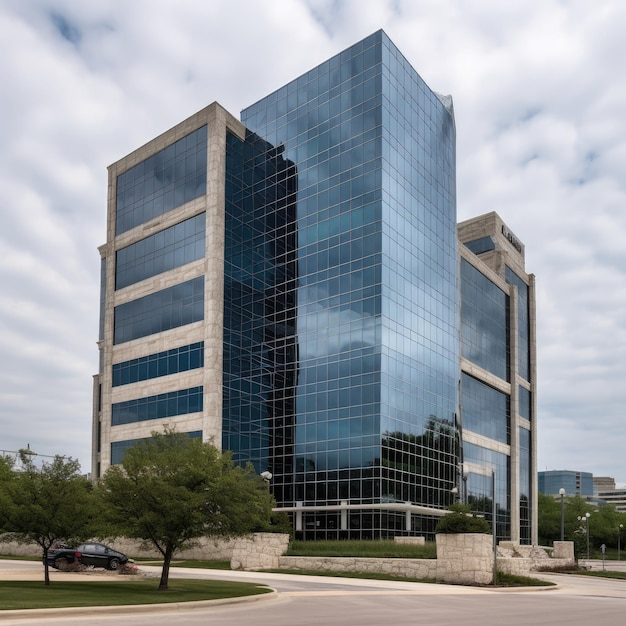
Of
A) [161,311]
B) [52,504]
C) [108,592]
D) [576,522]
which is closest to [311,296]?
[161,311]

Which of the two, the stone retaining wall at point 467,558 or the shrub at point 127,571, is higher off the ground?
the stone retaining wall at point 467,558

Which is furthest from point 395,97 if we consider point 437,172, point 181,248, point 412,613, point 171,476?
point 412,613

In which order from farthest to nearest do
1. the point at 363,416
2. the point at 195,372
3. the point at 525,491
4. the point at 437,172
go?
the point at 525,491 → the point at 437,172 → the point at 195,372 → the point at 363,416

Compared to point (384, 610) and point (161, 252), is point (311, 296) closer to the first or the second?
point (161, 252)

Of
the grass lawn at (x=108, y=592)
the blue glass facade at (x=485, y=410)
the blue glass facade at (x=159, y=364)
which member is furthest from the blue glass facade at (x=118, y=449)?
the grass lawn at (x=108, y=592)

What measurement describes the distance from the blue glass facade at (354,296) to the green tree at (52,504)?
28.9m

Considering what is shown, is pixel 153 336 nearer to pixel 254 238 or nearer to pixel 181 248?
pixel 181 248

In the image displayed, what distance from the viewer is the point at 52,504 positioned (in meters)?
27.0

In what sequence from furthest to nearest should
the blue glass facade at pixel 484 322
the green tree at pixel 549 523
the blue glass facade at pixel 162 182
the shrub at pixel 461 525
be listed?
the green tree at pixel 549 523 → the blue glass facade at pixel 484 322 → the blue glass facade at pixel 162 182 → the shrub at pixel 461 525

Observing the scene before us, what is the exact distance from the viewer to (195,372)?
5950 centimetres

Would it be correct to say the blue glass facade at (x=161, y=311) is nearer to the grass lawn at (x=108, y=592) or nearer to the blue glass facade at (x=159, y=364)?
the blue glass facade at (x=159, y=364)

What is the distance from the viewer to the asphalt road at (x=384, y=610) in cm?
1783

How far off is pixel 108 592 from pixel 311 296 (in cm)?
3860

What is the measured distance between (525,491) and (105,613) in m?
77.7
